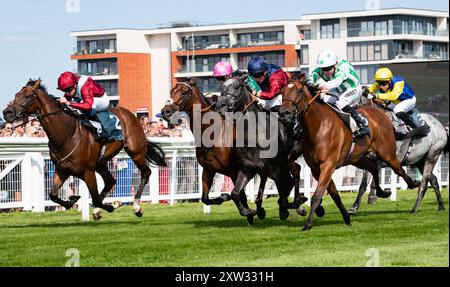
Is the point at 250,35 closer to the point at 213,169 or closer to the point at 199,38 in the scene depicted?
the point at 199,38

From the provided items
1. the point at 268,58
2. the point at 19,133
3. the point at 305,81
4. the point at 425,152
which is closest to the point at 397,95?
the point at 425,152

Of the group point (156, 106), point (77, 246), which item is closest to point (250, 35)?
point (156, 106)

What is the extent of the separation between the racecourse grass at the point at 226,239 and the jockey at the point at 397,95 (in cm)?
123

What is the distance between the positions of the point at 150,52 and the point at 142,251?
7919 centimetres

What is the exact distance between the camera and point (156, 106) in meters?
81.6

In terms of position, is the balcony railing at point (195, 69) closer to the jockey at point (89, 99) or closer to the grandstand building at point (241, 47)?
the grandstand building at point (241, 47)

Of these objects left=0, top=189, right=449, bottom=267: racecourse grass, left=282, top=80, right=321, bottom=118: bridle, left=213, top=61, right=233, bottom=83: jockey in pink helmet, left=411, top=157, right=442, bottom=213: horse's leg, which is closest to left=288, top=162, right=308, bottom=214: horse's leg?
left=0, top=189, right=449, bottom=267: racecourse grass

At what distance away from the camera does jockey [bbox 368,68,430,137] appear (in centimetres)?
1462

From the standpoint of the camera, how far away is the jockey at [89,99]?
1333 centimetres

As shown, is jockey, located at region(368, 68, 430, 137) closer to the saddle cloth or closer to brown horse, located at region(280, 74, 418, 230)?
brown horse, located at region(280, 74, 418, 230)

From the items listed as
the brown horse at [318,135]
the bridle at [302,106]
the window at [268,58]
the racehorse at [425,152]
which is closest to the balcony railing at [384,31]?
the window at [268,58]

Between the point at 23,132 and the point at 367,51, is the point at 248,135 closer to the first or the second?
the point at 23,132

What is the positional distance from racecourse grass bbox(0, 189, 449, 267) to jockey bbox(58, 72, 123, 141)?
3.98ft

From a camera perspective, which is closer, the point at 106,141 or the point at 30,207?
the point at 106,141
